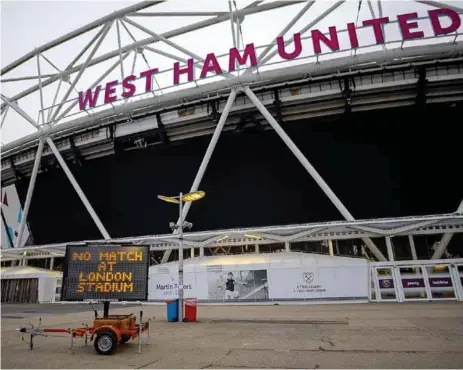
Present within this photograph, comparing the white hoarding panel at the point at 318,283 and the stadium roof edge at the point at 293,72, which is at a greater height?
the stadium roof edge at the point at 293,72

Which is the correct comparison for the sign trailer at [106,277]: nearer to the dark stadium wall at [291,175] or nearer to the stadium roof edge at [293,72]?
the stadium roof edge at [293,72]

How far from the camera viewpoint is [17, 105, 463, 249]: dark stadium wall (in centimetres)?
2170

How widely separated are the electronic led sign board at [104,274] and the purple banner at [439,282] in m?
20.3

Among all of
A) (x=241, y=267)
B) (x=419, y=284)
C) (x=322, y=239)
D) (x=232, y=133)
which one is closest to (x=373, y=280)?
(x=419, y=284)

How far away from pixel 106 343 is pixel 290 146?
55.3ft

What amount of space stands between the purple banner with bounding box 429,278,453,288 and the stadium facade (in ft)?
5.69

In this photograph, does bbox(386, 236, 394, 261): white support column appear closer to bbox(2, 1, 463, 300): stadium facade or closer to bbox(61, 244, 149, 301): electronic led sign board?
bbox(2, 1, 463, 300): stadium facade

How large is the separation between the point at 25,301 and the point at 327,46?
1435 inches

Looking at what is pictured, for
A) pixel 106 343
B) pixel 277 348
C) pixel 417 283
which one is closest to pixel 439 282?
pixel 417 283

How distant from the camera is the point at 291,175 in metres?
24.2

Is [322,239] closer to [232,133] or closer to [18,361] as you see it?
[232,133]

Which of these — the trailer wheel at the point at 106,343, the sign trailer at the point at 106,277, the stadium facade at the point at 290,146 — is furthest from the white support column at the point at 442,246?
the trailer wheel at the point at 106,343

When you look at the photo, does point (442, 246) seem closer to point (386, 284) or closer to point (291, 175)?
point (386, 284)

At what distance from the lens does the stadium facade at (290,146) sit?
784 inches
